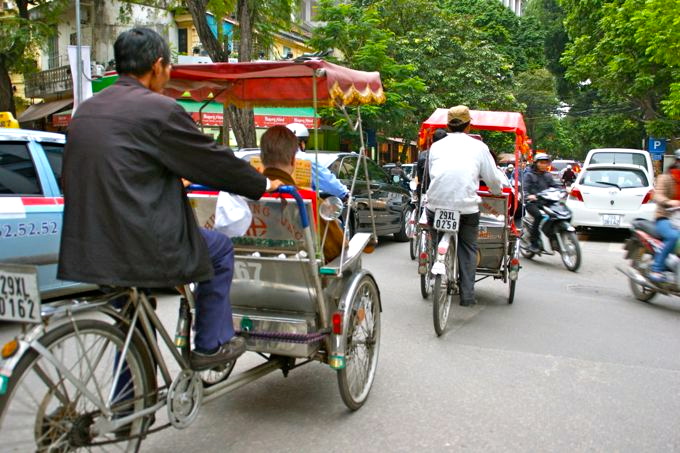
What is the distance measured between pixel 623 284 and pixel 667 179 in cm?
211

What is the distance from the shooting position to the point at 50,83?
23984 millimetres

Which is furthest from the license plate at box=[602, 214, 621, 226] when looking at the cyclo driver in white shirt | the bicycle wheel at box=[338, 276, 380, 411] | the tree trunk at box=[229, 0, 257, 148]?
the bicycle wheel at box=[338, 276, 380, 411]

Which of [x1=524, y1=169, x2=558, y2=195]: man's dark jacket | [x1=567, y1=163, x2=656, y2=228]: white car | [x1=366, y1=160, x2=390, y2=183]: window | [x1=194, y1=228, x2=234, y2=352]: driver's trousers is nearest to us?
[x1=194, y1=228, x2=234, y2=352]: driver's trousers

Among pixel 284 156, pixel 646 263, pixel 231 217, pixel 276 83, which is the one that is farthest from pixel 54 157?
pixel 646 263

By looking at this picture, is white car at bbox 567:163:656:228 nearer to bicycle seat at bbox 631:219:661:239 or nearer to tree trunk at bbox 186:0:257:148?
bicycle seat at bbox 631:219:661:239

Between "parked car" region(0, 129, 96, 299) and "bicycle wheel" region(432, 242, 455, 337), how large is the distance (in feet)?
10.3

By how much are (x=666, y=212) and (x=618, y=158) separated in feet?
31.9

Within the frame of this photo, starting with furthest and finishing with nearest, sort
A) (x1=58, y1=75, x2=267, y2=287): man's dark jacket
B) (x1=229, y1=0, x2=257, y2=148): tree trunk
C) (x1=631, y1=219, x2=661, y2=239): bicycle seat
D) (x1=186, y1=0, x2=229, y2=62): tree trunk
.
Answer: (x1=186, y1=0, x2=229, y2=62): tree trunk
(x1=229, y1=0, x2=257, y2=148): tree trunk
(x1=631, y1=219, x2=661, y2=239): bicycle seat
(x1=58, y1=75, x2=267, y2=287): man's dark jacket

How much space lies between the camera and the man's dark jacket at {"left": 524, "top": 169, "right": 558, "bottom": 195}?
981 cm

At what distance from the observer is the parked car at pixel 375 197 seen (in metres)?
9.62

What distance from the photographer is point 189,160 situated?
8.57 ft

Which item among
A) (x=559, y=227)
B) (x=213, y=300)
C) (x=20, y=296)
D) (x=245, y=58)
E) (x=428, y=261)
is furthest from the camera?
(x=245, y=58)

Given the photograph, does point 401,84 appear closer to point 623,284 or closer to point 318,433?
point 623,284

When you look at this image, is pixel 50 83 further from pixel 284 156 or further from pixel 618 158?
pixel 284 156
